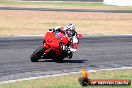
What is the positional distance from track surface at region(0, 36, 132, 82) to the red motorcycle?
27cm

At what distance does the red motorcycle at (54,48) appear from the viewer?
20.1 metres

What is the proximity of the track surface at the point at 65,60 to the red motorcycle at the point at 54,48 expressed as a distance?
27 cm

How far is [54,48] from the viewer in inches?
795

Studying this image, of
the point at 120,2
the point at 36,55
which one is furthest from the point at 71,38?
the point at 120,2

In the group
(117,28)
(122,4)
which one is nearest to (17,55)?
(117,28)

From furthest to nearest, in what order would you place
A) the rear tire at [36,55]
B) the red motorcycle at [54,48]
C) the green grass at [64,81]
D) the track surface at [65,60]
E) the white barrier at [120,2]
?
the white barrier at [120,2]
the rear tire at [36,55]
the red motorcycle at [54,48]
the track surface at [65,60]
the green grass at [64,81]

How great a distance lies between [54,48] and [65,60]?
1.42m

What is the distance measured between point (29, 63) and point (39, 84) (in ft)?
16.0

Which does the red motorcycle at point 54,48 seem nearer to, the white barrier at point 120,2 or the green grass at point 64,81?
the green grass at point 64,81

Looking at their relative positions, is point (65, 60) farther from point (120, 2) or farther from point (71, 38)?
point (120, 2)

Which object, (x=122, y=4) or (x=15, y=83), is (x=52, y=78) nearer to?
(x=15, y=83)

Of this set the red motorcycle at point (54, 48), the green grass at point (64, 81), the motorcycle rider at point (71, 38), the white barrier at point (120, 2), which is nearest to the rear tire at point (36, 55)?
the red motorcycle at point (54, 48)

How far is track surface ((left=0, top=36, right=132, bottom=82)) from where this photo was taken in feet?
60.0

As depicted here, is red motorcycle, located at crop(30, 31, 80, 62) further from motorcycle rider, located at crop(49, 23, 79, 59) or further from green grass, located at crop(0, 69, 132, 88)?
green grass, located at crop(0, 69, 132, 88)
